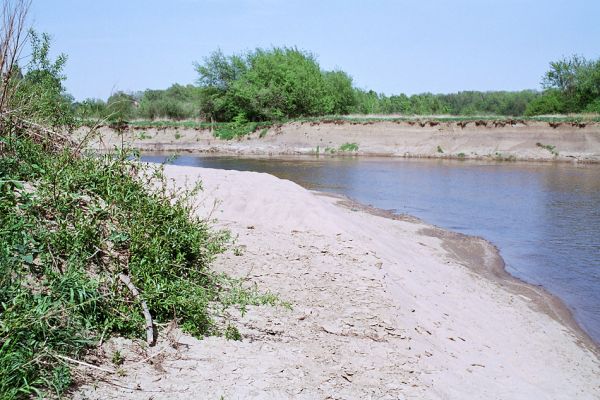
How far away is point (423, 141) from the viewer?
41.4 m

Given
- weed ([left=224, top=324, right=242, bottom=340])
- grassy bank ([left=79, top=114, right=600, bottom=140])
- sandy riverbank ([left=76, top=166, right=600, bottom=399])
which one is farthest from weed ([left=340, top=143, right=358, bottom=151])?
weed ([left=224, top=324, right=242, bottom=340])

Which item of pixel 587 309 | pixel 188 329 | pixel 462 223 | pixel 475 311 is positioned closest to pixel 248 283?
pixel 188 329

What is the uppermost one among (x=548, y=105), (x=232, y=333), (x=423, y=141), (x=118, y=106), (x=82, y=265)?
(x=548, y=105)

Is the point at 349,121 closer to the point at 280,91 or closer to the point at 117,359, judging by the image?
the point at 280,91

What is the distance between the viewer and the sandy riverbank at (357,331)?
383cm

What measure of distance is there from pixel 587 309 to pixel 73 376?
23.9 feet

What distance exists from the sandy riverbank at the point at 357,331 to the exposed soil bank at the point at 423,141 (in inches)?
1195

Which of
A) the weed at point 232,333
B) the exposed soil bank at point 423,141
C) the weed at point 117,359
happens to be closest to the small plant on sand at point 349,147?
the exposed soil bank at point 423,141

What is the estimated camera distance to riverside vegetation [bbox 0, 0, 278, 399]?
327 cm

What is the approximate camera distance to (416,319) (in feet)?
19.0

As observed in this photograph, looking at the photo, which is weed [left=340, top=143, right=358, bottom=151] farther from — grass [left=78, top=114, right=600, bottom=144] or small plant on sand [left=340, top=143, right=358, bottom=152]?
grass [left=78, top=114, right=600, bottom=144]

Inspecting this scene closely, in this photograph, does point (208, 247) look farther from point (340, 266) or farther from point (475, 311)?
point (475, 311)

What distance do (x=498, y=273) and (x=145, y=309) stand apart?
7.17 meters

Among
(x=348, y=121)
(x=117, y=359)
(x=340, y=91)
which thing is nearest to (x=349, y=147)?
(x=348, y=121)
